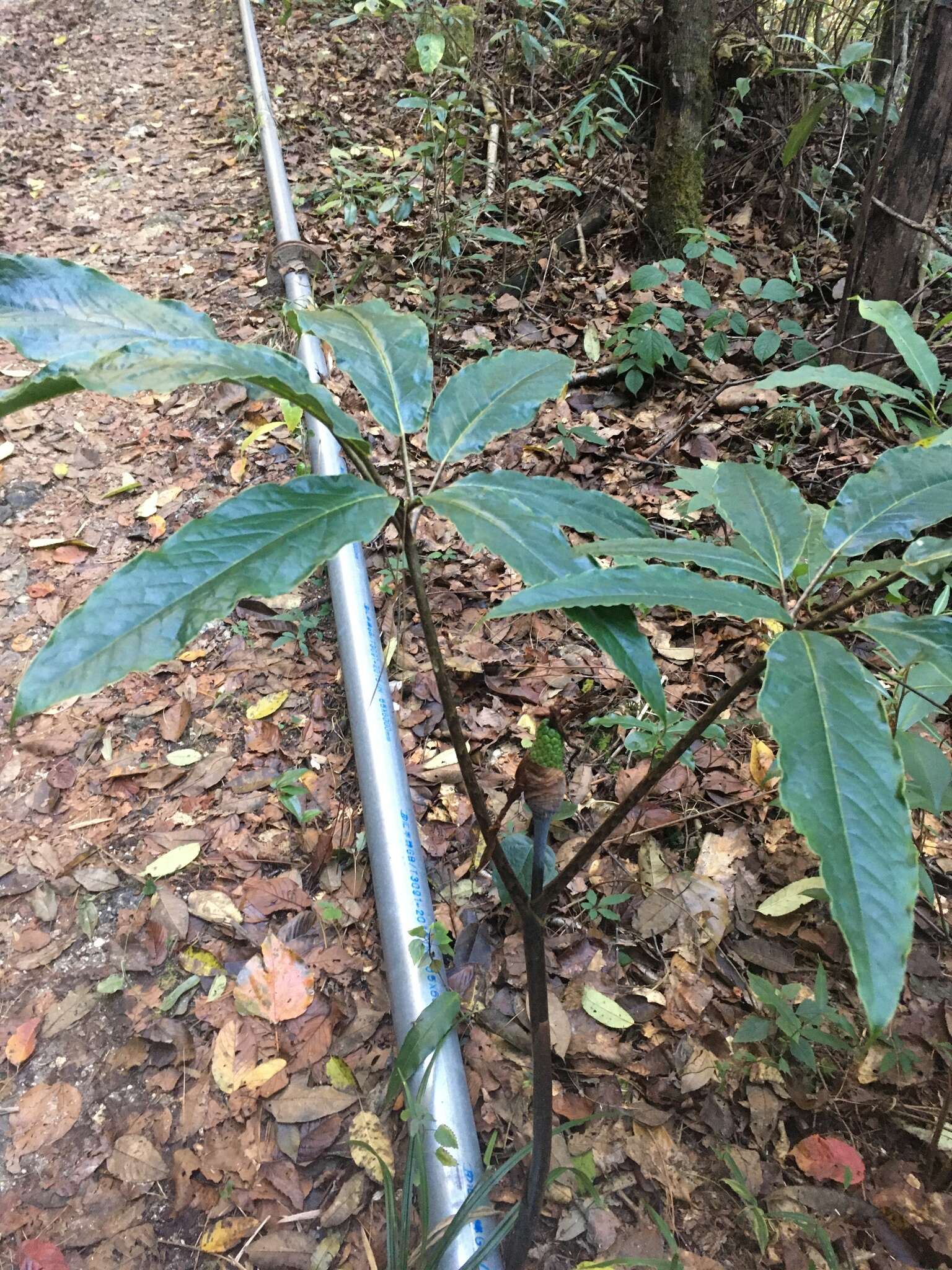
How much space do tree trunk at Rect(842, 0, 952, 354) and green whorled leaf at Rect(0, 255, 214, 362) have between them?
98.3 inches

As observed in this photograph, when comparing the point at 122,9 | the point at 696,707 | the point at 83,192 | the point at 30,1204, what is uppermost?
the point at 122,9

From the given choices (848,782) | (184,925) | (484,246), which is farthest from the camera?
(484,246)

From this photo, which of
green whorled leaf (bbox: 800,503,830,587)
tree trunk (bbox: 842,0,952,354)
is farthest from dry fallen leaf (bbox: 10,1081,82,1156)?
tree trunk (bbox: 842,0,952,354)

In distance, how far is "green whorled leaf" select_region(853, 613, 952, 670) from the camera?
668mm

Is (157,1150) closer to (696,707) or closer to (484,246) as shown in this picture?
(696,707)

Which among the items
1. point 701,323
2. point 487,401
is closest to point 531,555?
point 487,401

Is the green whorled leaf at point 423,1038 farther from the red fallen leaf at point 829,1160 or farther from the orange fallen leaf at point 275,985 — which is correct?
the red fallen leaf at point 829,1160

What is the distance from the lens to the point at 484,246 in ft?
12.1

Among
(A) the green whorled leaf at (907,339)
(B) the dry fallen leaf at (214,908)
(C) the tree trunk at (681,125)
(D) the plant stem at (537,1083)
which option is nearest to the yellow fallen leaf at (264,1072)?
(B) the dry fallen leaf at (214,908)

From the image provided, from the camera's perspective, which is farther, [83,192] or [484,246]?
[83,192]

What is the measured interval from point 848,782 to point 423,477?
2.47m

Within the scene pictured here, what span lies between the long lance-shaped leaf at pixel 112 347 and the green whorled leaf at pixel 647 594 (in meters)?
0.27

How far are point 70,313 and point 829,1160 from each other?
1726mm

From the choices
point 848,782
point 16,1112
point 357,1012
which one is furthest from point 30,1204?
point 848,782
